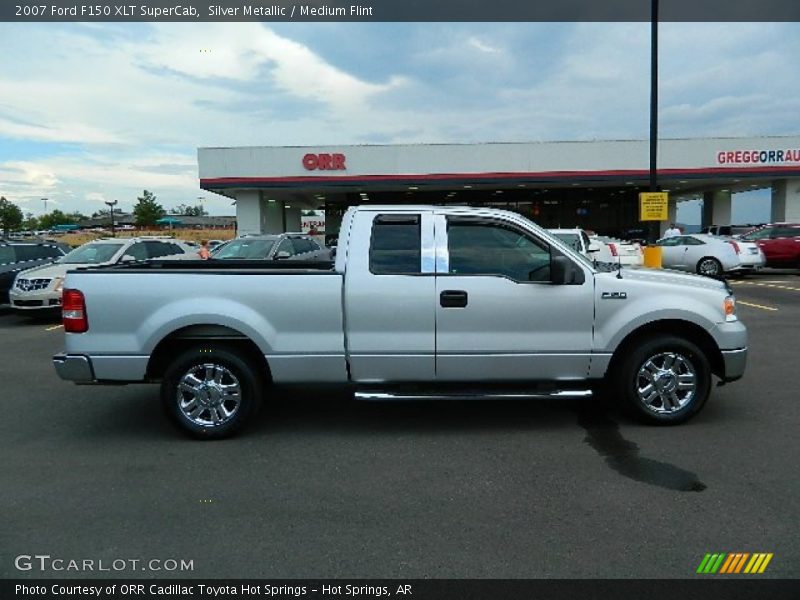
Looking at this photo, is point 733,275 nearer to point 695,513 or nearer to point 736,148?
point 736,148

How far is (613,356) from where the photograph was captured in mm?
4930

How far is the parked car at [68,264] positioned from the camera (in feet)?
37.4

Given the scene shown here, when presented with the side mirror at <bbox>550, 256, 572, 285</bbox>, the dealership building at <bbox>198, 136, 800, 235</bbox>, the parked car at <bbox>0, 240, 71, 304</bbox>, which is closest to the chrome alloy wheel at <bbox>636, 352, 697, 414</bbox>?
the side mirror at <bbox>550, 256, 572, 285</bbox>

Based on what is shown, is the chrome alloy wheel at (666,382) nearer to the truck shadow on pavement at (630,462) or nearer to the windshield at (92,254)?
the truck shadow on pavement at (630,462)

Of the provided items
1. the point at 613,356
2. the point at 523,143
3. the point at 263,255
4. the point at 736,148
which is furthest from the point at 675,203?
the point at 613,356

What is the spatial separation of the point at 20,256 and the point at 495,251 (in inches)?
532

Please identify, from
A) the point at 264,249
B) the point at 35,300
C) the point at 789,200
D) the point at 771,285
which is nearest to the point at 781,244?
the point at 771,285

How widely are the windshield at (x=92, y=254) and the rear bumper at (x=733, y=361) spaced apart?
1204 centimetres

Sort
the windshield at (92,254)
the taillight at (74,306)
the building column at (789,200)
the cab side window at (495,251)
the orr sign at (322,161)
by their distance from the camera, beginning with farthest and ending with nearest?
the building column at (789,200) < the orr sign at (322,161) < the windshield at (92,254) < the cab side window at (495,251) < the taillight at (74,306)

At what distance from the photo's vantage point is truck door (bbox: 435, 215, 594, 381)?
15.5 ft

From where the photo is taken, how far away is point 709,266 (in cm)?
1756

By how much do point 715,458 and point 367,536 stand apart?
2819 millimetres

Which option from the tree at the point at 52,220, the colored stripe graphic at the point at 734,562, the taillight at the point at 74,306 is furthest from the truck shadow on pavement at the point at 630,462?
the tree at the point at 52,220
